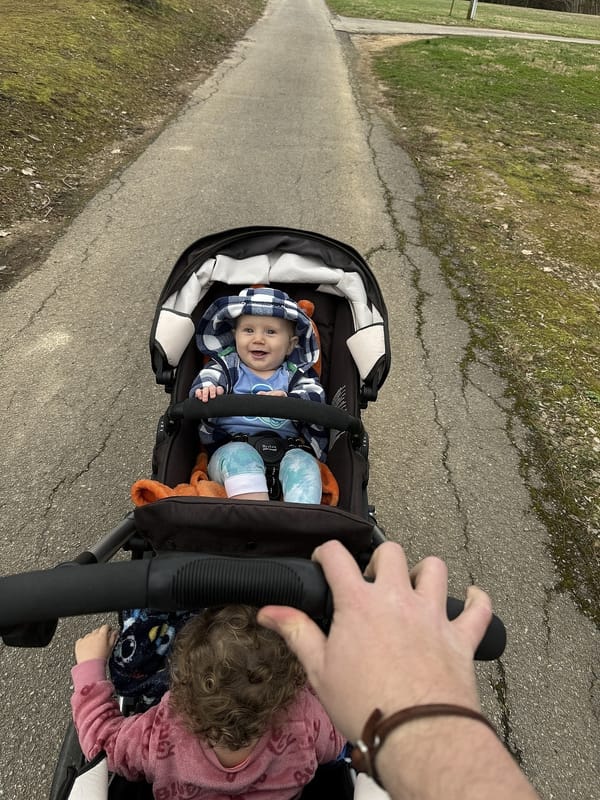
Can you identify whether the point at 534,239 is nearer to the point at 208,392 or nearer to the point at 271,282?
the point at 271,282

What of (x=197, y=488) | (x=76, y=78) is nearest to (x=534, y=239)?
(x=197, y=488)

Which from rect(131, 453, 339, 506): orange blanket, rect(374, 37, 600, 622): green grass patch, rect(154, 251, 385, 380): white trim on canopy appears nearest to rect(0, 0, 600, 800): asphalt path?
rect(374, 37, 600, 622): green grass patch

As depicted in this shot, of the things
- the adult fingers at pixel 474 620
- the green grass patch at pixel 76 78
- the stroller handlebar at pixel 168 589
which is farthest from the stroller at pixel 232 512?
the green grass patch at pixel 76 78

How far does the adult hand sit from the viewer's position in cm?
82

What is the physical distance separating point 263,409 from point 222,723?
101 centimetres

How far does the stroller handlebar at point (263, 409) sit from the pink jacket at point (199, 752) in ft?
2.89

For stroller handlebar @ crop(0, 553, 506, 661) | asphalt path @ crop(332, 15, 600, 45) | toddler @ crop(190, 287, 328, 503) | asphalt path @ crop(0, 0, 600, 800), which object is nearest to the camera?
stroller handlebar @ crop(0, 553, 506, 661)

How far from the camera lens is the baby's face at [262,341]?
8.24ft

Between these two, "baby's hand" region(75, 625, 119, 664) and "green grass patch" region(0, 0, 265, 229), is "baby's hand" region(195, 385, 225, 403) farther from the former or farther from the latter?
"green grass patch" region(0, 0, 265, 229)

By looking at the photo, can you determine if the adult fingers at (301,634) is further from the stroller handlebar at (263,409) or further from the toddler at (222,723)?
the stroller handlebar at (263,409)

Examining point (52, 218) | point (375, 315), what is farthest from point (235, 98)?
point (375, 315)

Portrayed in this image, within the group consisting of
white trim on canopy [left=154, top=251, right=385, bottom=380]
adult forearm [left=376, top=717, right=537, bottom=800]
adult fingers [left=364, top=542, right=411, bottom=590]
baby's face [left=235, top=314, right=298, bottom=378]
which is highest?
adult fingers [left=364, top=542, right=411, bottom=590]

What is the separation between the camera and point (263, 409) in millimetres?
1923

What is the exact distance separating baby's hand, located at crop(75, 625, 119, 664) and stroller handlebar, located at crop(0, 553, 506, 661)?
430 mm
